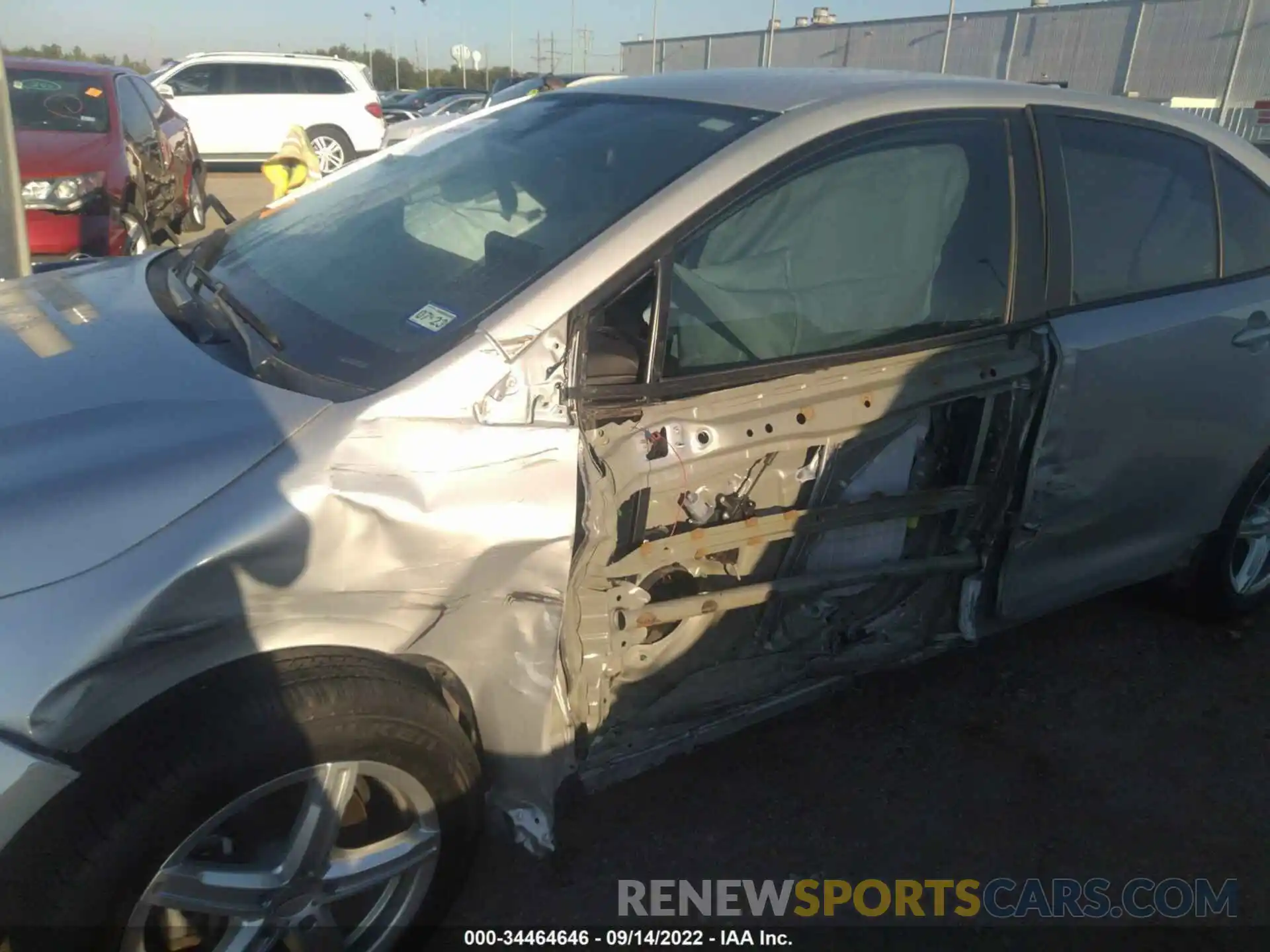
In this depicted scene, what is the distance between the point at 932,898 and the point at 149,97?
381 inches

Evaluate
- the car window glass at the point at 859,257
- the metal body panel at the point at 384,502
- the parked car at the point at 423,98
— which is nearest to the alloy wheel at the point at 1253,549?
the car window glass at the point at 859,257

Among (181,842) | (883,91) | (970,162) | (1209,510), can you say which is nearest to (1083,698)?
(1209,510)

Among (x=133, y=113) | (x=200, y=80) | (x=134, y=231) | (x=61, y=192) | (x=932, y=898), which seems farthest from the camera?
(x=200, y=80)

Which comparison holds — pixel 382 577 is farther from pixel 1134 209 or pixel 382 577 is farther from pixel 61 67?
pixel 61 67

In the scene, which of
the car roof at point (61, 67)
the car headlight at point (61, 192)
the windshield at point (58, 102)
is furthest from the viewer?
the car roof at point (61, 67)

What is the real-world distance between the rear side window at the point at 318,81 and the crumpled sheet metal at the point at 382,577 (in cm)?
1629

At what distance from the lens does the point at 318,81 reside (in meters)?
16.1

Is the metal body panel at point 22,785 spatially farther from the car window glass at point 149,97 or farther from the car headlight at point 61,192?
the car window glass at point 149,97

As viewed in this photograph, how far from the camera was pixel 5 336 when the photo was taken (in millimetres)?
2107

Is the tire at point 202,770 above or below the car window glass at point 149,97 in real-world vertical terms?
below

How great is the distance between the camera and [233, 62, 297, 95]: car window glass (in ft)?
52.3

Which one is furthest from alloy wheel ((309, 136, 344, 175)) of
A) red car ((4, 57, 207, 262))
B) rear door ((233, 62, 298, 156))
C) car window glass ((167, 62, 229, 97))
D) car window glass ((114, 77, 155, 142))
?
car window glass ((114, 77, 155, 142))

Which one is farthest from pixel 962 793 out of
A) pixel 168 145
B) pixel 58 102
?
pixel 168 145

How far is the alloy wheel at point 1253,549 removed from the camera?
10.8 ft
